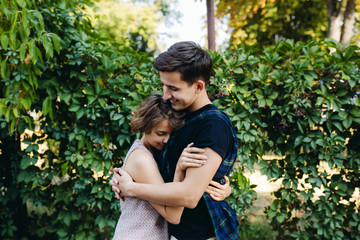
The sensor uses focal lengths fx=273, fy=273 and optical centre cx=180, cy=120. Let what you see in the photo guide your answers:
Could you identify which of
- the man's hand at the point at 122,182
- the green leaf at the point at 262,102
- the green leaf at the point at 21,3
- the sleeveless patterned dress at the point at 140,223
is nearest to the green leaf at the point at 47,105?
the green leaf at the point at 21,3

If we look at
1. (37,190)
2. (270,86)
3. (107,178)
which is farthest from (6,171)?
(270,86)

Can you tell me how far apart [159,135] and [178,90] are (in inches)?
13.6

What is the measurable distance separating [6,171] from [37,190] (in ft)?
2.00

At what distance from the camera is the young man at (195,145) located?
1316 mm

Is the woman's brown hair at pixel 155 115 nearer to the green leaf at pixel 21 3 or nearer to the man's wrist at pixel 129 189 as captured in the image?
the man's wrist at pixel 129 189

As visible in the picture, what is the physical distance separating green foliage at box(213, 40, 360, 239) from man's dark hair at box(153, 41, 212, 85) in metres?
1.23

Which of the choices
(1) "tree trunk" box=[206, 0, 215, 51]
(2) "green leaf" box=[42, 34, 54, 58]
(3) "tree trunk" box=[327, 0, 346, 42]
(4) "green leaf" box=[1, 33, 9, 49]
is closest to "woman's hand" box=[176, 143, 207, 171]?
(2) "green leaf" box=[42, 34, 54, 58]

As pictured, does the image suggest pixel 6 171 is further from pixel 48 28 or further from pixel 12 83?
pixel 48 28

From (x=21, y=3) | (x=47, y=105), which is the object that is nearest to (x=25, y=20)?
(x=21, y=3)

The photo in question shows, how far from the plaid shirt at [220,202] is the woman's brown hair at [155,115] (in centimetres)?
7

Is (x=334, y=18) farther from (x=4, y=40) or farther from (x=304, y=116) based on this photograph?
(x=4, y=40)

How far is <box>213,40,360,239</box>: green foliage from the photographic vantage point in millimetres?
2539

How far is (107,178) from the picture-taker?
2.95 m

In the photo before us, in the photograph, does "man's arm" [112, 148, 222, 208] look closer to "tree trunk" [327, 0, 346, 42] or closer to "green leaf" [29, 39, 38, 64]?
"green leaf" [29, 39, 38, 64]
